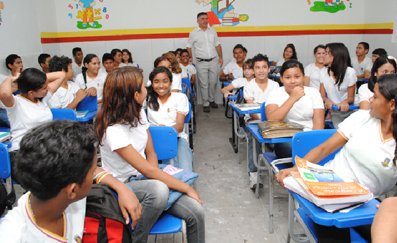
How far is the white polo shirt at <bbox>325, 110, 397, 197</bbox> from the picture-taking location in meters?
1.29

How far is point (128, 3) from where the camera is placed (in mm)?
5922

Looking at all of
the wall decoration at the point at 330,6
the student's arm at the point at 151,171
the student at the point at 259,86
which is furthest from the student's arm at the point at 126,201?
the wall decoration at the point at 330,6

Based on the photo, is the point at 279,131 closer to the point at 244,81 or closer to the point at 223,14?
the point at 244,81

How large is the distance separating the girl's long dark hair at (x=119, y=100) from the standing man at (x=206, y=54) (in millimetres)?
4283

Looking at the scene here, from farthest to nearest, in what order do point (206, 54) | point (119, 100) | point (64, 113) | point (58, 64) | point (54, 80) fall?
point (206, 54), point (58, 64), point (54, 80), point (64, 113), point (119, 100)

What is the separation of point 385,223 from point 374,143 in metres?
0.47

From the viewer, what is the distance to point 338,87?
3213mm

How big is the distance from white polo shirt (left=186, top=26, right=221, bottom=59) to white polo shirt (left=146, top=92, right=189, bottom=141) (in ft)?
11.6

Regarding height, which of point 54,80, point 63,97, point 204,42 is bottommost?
point 63,97

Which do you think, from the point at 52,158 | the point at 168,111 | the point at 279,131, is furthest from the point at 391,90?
the point at 168,111

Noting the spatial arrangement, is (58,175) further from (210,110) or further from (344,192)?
(210,110)

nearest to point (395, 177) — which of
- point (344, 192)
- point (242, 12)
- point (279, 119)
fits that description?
point (344, 192)

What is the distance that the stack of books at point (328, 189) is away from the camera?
1037 millimetres

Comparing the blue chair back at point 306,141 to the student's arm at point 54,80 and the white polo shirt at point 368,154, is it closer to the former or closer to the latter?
the white polo shirt at point 368,154
